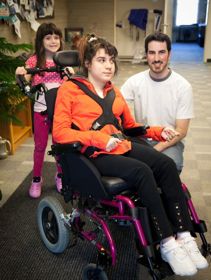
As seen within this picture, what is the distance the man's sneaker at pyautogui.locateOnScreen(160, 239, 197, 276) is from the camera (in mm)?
1384

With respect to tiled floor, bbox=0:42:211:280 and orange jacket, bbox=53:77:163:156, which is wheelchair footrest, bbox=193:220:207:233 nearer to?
tiled floor, bbox=0:42:211:280

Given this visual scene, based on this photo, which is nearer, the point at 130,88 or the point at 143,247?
the point at 143,247

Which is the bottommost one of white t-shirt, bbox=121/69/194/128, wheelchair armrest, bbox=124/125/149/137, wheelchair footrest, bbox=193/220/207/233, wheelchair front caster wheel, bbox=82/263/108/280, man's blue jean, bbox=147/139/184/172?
wheelchair front caster wheel, bbox=82/263/108/280

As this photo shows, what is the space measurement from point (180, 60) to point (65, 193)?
771 centimetres

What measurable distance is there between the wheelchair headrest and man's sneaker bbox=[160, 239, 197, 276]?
0.98m

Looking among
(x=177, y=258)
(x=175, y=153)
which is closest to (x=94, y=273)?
(x=177, y=258)

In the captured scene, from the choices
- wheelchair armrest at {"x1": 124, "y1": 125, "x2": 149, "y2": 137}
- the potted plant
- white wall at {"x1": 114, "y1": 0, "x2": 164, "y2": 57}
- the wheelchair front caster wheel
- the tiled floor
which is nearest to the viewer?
the wheelchair front caster wheel

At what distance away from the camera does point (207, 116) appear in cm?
438

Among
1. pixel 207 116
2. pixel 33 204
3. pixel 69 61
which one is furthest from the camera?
pixel 207 116

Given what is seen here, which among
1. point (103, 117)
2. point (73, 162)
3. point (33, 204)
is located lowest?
point (33, 204)

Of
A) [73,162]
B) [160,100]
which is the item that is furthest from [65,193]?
[160,100]

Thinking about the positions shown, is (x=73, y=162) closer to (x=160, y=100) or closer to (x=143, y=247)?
(x=143, y=247)

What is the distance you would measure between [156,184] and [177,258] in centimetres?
32

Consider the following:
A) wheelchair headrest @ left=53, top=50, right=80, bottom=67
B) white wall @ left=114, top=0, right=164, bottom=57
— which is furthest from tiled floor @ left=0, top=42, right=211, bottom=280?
white wall @ left=114, top=0, right=164, bottom=57
